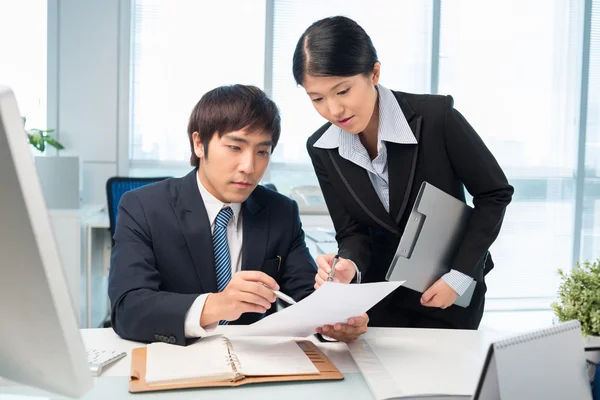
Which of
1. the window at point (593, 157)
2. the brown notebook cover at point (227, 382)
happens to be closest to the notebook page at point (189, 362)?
the brown notebook cover at point (227, 382)

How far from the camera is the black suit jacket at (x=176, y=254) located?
125 cm

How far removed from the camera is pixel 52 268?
1.51 feet

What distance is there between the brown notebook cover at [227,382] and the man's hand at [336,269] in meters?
0.24

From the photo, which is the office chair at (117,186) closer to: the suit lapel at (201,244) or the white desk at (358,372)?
the suit lapel at (201,244)

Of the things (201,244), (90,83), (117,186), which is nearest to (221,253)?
(201,244)

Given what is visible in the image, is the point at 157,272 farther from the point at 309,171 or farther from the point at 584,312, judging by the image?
the point at 309,171

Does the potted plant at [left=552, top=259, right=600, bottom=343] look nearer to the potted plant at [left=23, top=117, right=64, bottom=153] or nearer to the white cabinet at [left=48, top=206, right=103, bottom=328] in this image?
the white cabinet at [left=48, top=206, right=103, bottom=328]

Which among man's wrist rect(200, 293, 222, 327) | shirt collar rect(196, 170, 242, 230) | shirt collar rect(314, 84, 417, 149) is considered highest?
shirt collar rect(314, 84, 417, 149)

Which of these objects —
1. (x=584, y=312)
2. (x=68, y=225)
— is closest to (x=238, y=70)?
(x=68, y=225)

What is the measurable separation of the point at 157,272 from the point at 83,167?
2.76 metres

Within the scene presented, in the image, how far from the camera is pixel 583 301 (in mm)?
1007

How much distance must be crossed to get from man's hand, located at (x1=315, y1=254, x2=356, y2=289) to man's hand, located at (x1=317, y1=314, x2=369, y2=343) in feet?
0.51

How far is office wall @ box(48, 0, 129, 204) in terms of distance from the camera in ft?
12.6

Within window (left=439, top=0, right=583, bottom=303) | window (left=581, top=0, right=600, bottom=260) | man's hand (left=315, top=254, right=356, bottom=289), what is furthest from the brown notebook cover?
window (left=581, top=0, right=600, bottom=260)
